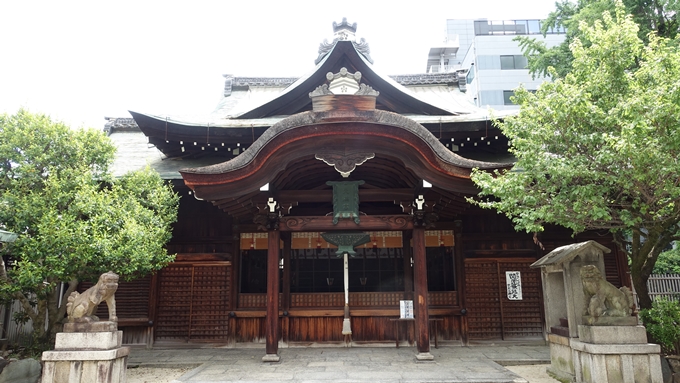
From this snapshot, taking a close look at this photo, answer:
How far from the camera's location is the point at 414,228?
340 inches

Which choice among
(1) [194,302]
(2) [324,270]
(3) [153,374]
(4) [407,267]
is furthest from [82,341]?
Result: (4) [407,267]

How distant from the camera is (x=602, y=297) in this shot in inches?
272

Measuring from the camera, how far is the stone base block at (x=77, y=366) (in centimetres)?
654

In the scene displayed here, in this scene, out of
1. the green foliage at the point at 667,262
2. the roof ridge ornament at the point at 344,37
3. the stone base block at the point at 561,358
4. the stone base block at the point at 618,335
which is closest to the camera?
the stone base block at the point at 618,335

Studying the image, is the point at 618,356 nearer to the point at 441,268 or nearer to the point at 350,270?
the point at 441,268

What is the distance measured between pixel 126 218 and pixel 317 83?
6.38 m

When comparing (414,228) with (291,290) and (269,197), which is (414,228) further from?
(291,290)

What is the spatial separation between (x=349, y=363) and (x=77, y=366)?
15.2ft

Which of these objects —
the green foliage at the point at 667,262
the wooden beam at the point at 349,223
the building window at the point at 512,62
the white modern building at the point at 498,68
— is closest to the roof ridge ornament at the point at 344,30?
the wooden beam at the point at 349,223

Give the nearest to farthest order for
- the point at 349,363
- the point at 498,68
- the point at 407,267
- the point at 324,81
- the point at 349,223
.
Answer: the point at 349,363 → the point at 349,223 → the point at 407,267 → the point at 324,81 → the point at 498,68

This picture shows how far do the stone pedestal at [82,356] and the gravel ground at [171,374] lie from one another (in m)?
1.30

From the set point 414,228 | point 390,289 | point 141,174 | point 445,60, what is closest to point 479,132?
point 414,228

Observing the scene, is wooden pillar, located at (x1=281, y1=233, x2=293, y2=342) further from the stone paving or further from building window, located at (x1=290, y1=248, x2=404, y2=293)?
the stone paving

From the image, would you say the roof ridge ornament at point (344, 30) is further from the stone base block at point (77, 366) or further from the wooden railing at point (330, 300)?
the stone base block at point (77, 366)
